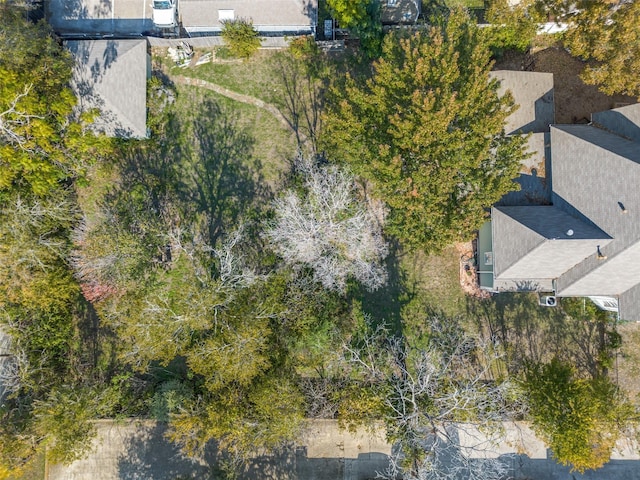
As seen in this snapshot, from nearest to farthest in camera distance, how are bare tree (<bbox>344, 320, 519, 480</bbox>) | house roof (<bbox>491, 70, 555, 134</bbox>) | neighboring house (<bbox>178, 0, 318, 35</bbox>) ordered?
1. bare tree (<bbox>344, 320, 519, 480</bbox>)
2. house roof (<bbox>491, 70, 555, 134</bbox>)
3. neighboring house (<bbox>178, 0, 318, 35</bbox>)

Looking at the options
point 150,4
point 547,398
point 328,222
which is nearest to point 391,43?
point 328,222

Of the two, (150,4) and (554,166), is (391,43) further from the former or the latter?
(150,4)

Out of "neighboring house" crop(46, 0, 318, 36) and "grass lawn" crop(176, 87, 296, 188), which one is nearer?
"neighboring house" crop(46, 0, 318, 36)

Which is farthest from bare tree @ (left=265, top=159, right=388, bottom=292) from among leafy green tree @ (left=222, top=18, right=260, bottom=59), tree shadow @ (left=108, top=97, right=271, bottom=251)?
leafy green tree @ (left=222, top=18, right=260, bottom=59)

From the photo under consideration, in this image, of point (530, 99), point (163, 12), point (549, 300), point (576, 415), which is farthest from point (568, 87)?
point (163, 12)

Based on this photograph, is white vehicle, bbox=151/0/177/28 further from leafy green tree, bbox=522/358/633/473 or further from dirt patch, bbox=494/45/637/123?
leafy green tree, bbox=522/358/633/473

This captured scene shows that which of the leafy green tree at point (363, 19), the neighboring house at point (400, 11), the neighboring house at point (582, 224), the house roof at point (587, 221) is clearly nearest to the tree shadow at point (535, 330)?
the neighboring house at point (582, 224)
